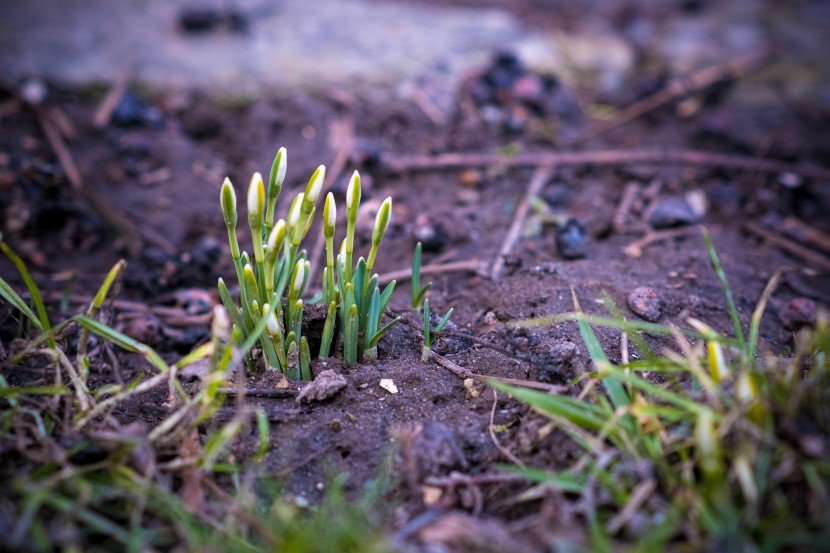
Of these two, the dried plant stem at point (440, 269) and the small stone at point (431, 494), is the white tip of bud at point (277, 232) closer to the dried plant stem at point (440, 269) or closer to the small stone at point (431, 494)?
the small stone at point (431, 494)

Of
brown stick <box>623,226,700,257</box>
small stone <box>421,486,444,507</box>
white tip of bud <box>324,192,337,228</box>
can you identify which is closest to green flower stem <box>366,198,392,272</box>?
white tip of bud <box>324,192,337,228</box>

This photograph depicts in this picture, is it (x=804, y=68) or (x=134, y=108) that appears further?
(x=804, y=68)

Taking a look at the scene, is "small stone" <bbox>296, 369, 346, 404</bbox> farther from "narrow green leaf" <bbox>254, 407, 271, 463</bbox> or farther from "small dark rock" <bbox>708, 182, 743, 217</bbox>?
"small dark rock" <bbox>708, 182, 743, 217</bbox>

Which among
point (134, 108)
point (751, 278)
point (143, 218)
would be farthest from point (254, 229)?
point (134, 108)

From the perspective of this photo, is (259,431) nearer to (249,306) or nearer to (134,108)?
(249,306)

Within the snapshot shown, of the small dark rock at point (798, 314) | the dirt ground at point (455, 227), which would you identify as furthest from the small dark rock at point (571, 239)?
the small dark rock at point (798, 314)

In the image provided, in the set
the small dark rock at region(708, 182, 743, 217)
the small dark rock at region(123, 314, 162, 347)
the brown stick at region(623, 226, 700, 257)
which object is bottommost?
the small dark rock at region(123, 314, 162, 347)
